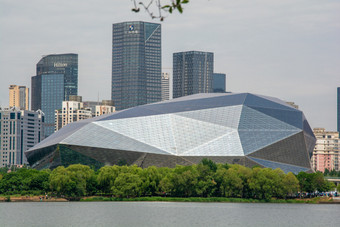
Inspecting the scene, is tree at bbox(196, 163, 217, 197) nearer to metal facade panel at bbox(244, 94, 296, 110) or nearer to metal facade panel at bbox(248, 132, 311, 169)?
metal facade panel at bbox(248, 132, 311, 169)

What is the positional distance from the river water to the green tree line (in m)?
12.3

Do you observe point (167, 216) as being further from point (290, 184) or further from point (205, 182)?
point (290, 184)

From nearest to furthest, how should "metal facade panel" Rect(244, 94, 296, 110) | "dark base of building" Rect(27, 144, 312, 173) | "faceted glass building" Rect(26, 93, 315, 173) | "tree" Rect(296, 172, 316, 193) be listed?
"tree" Rect(296, 172, 316, 193), "dark base of building" Rect(27, 144, 312, 173), "faceted glass building" Rect(26, 93, 315, 173), "metal facade panel" Rect(244, 94, 296, 110)

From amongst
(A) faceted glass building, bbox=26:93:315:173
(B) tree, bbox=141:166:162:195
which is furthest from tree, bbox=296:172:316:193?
(B) tree, bbox=141:166:162:195

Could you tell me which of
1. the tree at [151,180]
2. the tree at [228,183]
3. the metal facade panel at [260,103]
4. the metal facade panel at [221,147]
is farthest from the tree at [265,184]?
the metal facade panel at [260,103]

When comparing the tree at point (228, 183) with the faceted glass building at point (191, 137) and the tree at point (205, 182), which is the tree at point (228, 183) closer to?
the tree at point (205, 182)

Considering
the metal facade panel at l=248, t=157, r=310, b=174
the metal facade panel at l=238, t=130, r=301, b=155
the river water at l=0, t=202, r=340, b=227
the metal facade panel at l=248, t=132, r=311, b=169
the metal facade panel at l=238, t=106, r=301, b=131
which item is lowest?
the river water at l=0, t=202, r=340, b=227

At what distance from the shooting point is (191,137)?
595 ft

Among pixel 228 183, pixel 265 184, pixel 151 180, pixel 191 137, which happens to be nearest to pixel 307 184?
pixel 265 184

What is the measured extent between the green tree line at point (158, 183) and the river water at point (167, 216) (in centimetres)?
1235

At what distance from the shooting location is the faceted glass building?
176375 millimetres

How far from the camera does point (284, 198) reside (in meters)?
140

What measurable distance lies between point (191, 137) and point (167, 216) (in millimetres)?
85392

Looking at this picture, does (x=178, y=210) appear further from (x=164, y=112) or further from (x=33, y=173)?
(x=164, y=112)
